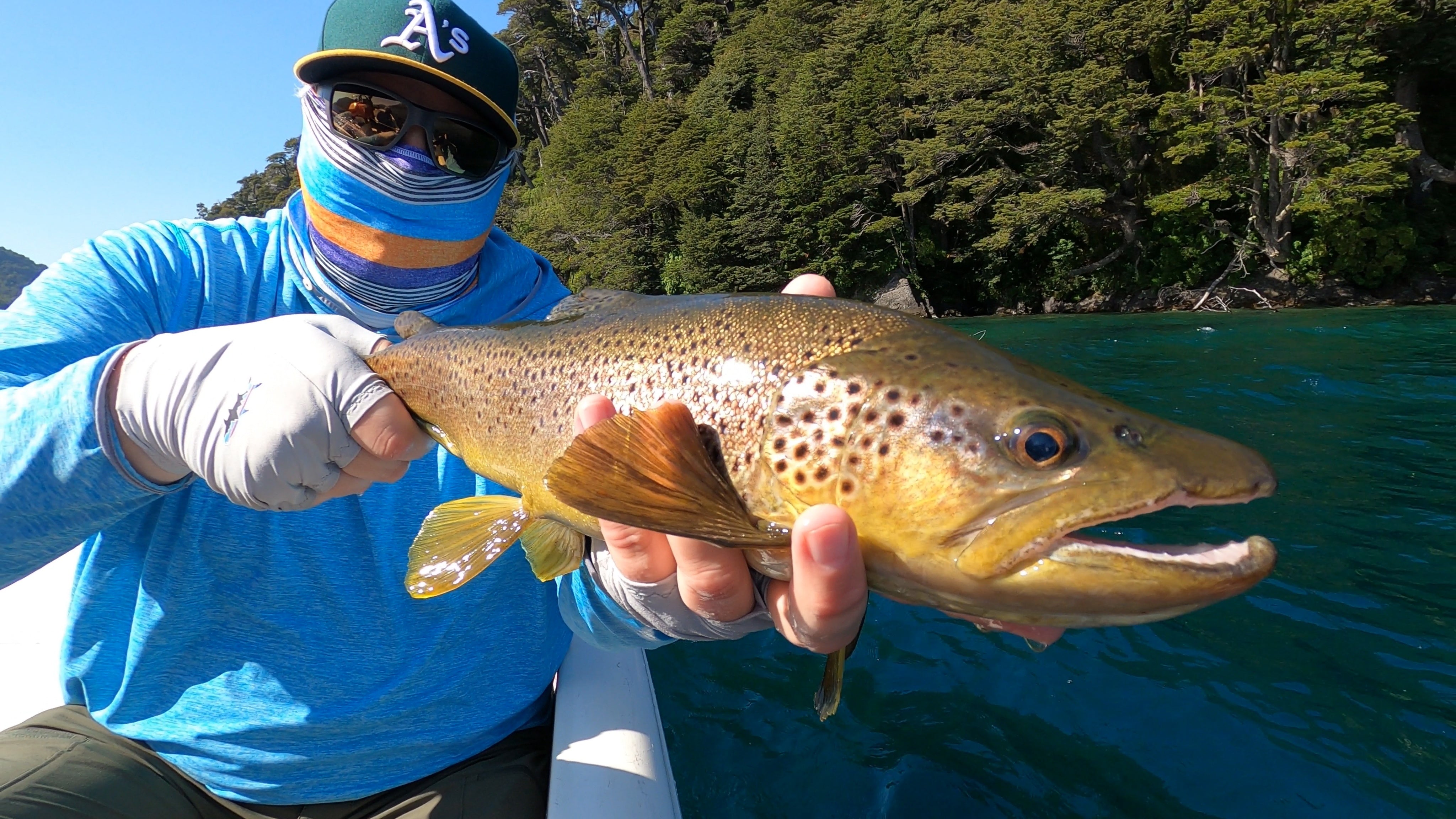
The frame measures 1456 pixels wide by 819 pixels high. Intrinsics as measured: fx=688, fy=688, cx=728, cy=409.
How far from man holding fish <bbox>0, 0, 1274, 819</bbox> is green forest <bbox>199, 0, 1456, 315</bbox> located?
29.3 metres

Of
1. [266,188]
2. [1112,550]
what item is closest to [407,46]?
[1112,550]

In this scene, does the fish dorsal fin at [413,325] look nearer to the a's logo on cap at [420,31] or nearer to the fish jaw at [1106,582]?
the a's logo on cap at [420,31]

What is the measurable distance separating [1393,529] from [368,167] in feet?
27.5

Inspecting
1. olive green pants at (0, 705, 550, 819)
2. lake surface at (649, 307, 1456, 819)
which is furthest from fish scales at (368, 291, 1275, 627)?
lake surface at (649, 307, 1456, 819)

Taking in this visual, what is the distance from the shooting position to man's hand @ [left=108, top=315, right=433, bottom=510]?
172 centimetres

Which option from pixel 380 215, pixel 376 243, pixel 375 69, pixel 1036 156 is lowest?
pixel 376 243

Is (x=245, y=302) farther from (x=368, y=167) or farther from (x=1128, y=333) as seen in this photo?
(x=1128, y=333)

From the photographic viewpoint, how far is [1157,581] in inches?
50.8

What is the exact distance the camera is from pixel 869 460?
1.59 m

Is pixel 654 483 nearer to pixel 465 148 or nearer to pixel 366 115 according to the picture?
pixel 465 148

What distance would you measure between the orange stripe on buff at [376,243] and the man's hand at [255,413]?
0.78 m

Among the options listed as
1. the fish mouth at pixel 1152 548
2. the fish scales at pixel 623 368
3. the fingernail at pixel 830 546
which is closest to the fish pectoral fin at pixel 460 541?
the fish scales at pixel 623 368

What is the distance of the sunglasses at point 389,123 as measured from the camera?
2.66 m

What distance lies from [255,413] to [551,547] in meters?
0.88
